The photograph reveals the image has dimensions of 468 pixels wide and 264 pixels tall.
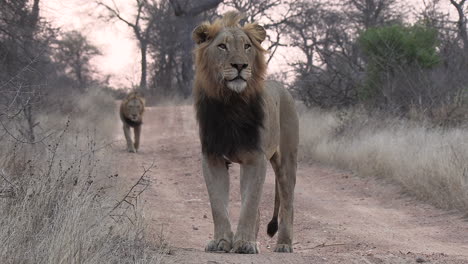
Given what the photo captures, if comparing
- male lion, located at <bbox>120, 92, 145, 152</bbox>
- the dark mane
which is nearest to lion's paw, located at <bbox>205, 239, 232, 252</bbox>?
the dark mane

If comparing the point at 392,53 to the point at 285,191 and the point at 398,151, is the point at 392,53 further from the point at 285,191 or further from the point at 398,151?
the point at 285,191

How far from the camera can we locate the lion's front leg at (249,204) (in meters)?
5.12

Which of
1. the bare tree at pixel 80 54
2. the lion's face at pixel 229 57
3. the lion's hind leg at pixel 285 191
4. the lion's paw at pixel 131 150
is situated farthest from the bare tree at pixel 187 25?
the lion's face at pixel 229 57

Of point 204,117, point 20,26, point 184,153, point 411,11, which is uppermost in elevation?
point 411,11

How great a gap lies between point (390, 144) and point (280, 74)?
37.1 feet

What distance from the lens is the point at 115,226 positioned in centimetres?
519

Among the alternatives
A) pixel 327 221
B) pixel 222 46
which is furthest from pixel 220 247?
pixel 327 221

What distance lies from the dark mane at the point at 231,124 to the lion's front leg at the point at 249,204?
0.14 meters

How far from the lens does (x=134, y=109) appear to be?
1664 centimetres

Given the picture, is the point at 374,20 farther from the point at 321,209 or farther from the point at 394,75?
the point at 321,209

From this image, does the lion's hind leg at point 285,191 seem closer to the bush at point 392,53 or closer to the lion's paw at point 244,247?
the lion's paw at point 244,247

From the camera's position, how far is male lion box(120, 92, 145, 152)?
1597 cm

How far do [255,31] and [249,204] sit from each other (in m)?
1.29

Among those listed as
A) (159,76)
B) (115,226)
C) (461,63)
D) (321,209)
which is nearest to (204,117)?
(115,226)
